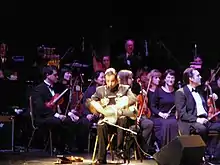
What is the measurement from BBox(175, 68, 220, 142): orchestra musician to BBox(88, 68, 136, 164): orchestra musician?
80 centimetres

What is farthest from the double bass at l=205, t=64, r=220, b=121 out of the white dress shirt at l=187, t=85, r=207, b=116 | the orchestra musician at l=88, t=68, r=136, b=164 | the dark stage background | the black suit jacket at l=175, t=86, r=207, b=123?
the dark stage background

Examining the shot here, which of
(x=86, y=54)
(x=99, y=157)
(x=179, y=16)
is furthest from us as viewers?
(x=179, y=16)

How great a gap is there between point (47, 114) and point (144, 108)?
1.54 metres

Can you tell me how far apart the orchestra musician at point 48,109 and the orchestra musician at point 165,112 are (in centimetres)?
142

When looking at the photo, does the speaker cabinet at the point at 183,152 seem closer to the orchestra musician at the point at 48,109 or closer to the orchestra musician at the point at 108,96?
the orchestra musician at the point at 108,96

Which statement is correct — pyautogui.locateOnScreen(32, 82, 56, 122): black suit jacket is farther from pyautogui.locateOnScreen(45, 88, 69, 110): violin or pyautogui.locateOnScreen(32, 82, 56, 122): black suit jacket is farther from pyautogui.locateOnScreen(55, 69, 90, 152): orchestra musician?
pyautogui.locateOnScreen(55, 69, 90, 152): orchestra musician

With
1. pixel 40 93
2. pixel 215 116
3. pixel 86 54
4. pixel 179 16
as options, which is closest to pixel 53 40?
pixel 86 54

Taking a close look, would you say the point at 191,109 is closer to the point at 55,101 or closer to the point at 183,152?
the point at 183,152

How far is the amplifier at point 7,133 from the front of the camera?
8680 millimetres

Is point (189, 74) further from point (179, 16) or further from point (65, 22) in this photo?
point (65, 22)

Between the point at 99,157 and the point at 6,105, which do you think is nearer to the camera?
the point at 99,157

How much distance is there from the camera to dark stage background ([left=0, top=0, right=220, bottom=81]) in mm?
12164

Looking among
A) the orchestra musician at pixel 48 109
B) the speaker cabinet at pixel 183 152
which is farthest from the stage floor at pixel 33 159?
the speaker cabinet at pixel 183 152

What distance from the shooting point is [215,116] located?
7902 millimetres
